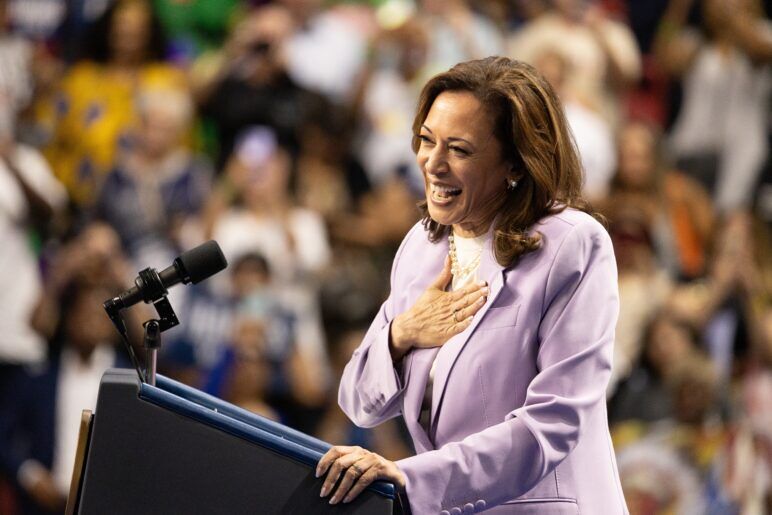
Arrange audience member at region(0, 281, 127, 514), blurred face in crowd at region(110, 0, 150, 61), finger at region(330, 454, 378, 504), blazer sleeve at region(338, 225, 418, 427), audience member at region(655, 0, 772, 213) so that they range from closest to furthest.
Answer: finger at region(330, 454, 378, 504)
blazer sleeve at region(338, 225, 418, 427)
audience member at region(0, 281, 127, 514)
blurred face in crowd at region(110, 0, 150, 61)
audience member at region(655, 0, 772, 213)

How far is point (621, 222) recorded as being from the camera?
247 inches

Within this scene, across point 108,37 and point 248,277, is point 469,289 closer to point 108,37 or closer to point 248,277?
point 248,277

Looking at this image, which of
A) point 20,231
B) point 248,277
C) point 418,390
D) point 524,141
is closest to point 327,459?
point 418,390

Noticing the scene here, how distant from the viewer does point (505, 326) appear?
82.5 inches

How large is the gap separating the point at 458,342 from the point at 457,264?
0.20 metres

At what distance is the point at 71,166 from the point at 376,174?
4.97ft

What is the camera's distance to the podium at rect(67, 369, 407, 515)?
1.94 meters

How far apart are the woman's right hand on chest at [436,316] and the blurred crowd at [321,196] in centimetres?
353

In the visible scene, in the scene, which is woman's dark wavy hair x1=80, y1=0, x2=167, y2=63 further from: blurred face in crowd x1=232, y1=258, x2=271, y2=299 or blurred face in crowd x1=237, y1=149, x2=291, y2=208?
blurred face in crowd x1=232, y1=258, x2=271, y2=299

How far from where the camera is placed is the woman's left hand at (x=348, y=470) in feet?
6.28

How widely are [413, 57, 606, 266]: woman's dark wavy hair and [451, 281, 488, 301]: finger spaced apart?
59 millimetres

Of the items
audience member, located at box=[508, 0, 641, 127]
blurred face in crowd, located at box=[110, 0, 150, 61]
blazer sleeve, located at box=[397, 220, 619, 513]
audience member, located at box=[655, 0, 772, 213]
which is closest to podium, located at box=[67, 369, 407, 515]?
blazer sleeve, located at box=[397, 220, 619, 513]

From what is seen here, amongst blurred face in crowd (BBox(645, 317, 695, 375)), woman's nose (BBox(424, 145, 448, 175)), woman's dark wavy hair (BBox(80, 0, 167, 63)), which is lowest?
blurred face in crowd (BBox(645, 317, 695, 375))

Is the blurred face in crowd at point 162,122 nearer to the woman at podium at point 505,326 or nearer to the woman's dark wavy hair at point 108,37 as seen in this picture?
the woman's dark wavy hair at point 108,37
